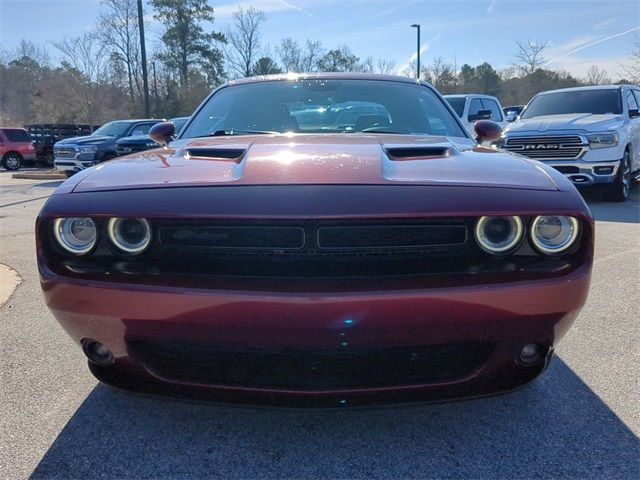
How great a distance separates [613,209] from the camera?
307 inches

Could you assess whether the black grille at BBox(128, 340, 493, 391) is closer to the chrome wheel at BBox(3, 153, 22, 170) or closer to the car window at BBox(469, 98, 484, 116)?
the car window at BBox(469, 98, 484, 116)

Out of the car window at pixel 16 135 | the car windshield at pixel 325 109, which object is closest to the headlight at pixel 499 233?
the car windshield at pixel 325 109

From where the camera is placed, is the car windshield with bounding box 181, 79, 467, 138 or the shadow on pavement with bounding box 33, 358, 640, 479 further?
the car windshield with bounding box 181, 79, 467, 138

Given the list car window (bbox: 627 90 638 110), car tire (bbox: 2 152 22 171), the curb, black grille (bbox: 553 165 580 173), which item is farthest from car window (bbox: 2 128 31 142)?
A: car window (bbox: 627 90 638 110)

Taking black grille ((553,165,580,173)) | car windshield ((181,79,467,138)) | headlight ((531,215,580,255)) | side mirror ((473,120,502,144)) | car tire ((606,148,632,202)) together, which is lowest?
car tire ((606,148,632,202))

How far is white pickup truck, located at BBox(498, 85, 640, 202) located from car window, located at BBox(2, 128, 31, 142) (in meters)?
18.2

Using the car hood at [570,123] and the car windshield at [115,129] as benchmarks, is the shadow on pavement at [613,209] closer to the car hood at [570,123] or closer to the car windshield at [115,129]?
the car hood at [570,123]

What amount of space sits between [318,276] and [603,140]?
26.3ft

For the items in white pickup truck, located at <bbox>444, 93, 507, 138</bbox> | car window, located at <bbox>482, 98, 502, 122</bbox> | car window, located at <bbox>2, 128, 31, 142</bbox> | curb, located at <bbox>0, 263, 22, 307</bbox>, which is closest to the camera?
curb, located at <bbox>0, 263, 22, 307</bbox>

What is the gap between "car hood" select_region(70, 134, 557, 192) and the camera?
1733 mm

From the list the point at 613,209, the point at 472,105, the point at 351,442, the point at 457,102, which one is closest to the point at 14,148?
the point at 457,102

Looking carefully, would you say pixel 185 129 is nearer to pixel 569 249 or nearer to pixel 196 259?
pixel 196 259

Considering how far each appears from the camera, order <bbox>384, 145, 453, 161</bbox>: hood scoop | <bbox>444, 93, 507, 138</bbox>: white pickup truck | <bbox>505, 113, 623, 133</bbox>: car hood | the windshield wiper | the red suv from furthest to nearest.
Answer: the red suv → <bbox>444, 93, 507, 138</bbox>: white pickup truck → <bbox>505, 113, 623, 133</bbox>: car hood → the windshield wiper → <bbox>384, 145, 453, 161</bbox>: hood scoop

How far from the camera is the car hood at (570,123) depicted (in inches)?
327
